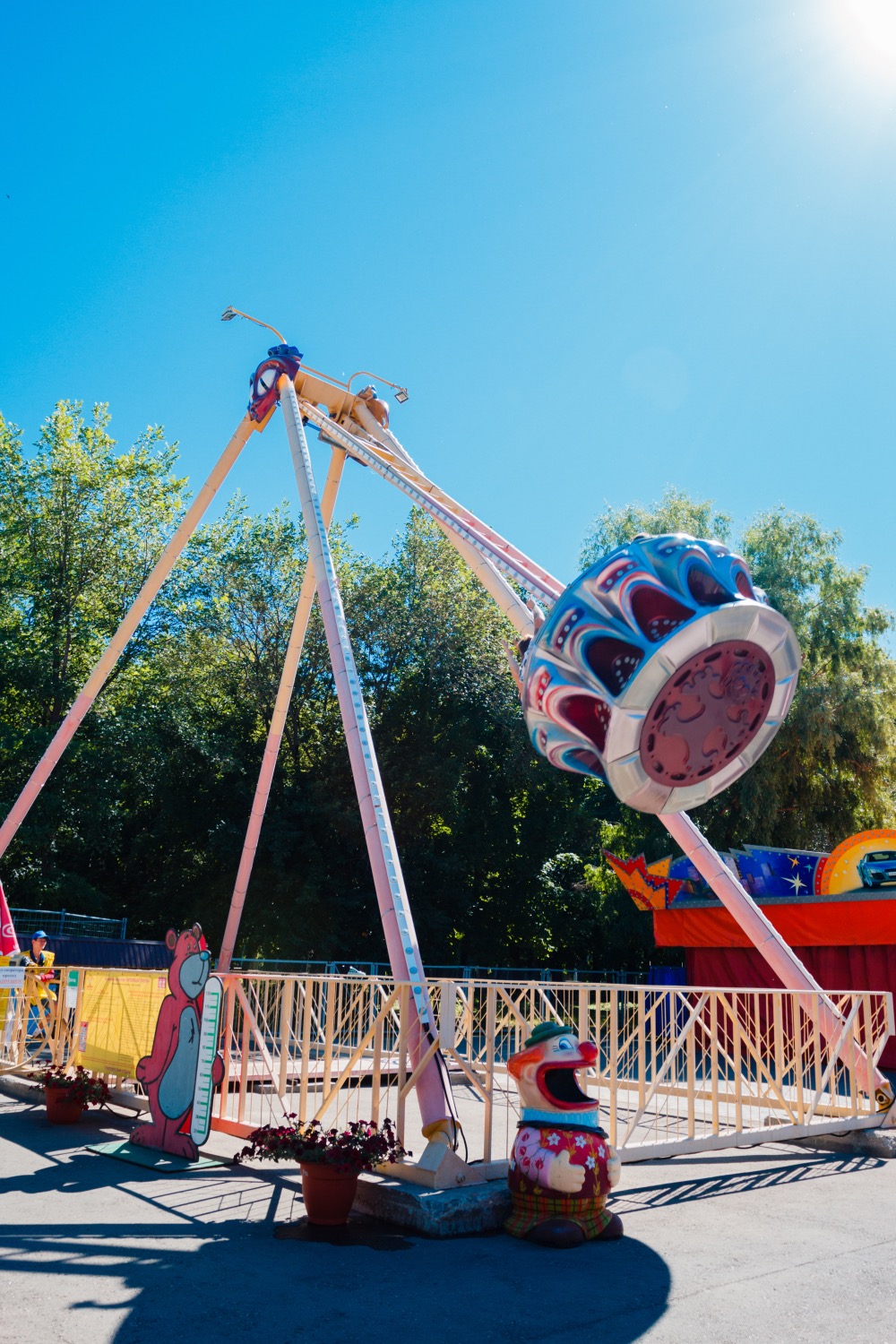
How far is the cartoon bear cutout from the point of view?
8742mm

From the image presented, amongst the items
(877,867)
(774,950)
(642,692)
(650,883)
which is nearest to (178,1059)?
(642,692)

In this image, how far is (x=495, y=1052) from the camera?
9492 millimetres

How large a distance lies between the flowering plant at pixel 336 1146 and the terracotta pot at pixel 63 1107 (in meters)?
4.66

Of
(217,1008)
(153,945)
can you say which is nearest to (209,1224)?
(217,1008)

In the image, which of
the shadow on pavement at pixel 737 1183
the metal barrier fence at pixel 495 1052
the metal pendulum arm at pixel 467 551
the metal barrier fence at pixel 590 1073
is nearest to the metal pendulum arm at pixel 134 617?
the metal pendulum arm at pixel 467 551

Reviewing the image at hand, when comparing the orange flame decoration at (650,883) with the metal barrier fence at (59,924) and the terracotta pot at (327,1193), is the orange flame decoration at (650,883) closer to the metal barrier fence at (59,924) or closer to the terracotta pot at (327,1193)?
the metal barrier fence at (59,924)

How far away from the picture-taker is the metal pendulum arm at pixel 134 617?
1413cm

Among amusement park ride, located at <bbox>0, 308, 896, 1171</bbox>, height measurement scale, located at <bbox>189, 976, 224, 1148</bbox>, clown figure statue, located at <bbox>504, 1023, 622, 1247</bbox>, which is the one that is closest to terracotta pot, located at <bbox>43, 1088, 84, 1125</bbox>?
height measurement scale, located at <bbox>189, 976, 224, 1148</bbox>

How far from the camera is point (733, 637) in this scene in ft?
23.3

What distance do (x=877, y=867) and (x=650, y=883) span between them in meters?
5.56

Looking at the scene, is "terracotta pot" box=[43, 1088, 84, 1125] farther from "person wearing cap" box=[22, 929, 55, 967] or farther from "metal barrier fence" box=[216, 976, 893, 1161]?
"person wearing cap" box=[22, 929, 55, 967]

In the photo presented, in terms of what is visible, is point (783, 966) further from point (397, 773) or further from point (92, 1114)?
point (397, 773)

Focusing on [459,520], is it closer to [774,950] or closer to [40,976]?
[774,950]

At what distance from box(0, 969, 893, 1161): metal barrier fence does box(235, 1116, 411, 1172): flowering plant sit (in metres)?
0.22
